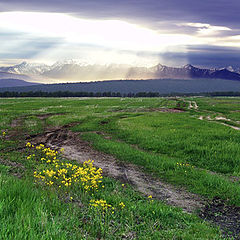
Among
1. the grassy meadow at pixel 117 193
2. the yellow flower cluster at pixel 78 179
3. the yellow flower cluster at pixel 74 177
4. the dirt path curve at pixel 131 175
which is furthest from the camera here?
the dirt path curve at pixel 131 175

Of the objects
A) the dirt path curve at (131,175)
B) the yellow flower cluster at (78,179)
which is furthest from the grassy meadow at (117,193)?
the dirt path curve at (131,175)

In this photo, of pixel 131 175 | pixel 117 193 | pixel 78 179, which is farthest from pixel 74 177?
pixel 131 175

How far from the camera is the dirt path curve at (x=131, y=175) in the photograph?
9023mm

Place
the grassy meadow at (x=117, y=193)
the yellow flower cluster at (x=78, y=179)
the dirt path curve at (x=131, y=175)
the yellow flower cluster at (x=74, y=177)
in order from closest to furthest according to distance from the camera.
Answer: the grassy meadow at (x=117, y=193), the yellow flower cluster at (x=78, y=179), the yellow flower cluster at (x=74, y=177), the dirt path curve at (x=131, y=175)

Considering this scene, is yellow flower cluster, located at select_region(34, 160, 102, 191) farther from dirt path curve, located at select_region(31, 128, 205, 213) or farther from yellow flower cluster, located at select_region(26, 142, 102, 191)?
dirt path curve, located at select_region(31, 128, 205, 213)

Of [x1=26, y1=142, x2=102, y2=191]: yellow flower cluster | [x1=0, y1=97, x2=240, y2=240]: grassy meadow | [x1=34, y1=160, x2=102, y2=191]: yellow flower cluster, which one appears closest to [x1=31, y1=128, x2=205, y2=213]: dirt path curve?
[x1=0, y1=97, x2=240, y2=240]: grassy meadow

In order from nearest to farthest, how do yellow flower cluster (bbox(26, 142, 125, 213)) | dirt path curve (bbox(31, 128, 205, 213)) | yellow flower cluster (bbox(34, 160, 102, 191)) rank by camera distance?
1. yellow flower cluster (bbox(26, 142, 125, 213))
2. yellow flower cluster (bbox(34, 160, 102, 191))
3. dirt path curve (bbox(31, 128, 205, 213))

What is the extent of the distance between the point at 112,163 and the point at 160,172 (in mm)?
2927

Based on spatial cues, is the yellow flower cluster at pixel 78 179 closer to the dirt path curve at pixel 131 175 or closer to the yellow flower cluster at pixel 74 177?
the yellow flower cluster at pixel 74 177

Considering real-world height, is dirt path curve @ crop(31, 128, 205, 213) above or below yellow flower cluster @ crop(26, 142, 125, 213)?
below

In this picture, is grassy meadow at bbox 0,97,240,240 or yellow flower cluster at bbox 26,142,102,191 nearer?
grassy meadow at bbox 0,97,240,240

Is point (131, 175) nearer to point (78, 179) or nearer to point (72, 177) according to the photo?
point (78, 179)

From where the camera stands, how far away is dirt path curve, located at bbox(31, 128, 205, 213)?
9.02 meters

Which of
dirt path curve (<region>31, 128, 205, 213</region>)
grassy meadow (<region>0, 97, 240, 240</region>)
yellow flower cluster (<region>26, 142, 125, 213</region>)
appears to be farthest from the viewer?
dirt path curve (<region>31, 128, 205, 213</region>)
